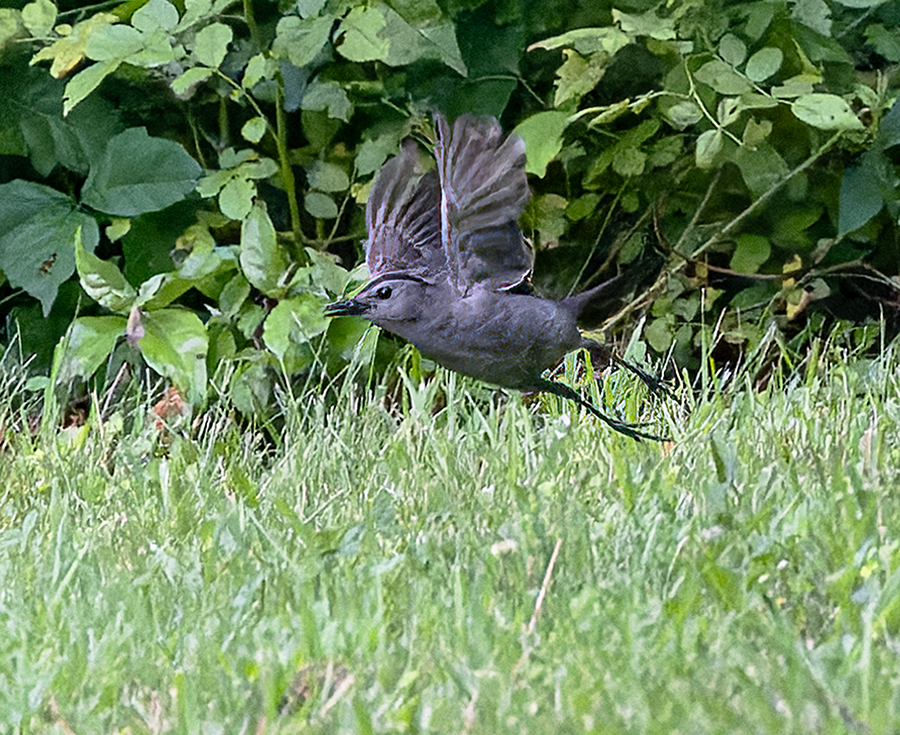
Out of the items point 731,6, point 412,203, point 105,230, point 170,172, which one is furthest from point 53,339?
point 731,6

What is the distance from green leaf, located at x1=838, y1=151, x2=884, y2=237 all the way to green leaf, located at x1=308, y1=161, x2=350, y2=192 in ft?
4.46

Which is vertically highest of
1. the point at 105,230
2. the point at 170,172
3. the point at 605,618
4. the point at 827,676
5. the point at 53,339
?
the point at 827,676

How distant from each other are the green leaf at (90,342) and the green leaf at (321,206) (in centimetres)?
62

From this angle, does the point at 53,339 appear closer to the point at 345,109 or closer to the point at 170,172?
the point at 170,172

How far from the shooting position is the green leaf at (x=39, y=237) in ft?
12.1

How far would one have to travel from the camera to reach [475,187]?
7.64ft

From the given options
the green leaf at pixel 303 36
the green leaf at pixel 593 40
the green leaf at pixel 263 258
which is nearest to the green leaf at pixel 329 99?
the green leaf at pixel 303 36

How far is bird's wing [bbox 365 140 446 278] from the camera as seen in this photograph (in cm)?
252

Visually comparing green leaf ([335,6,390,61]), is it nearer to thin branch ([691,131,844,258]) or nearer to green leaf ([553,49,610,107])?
green leaf ([553,49,610,107])

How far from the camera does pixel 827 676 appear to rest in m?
1.64

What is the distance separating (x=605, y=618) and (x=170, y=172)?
2.23 m

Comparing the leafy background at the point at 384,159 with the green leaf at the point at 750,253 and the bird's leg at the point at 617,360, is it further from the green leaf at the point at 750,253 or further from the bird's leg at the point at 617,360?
the bird's leg at the point at 617,360

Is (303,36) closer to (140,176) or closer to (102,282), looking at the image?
(140,176)

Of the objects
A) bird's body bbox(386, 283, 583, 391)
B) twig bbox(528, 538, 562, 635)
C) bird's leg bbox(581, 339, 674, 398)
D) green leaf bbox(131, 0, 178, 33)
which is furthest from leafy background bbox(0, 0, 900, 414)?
twig bbox(528, 538, 562, 635)
